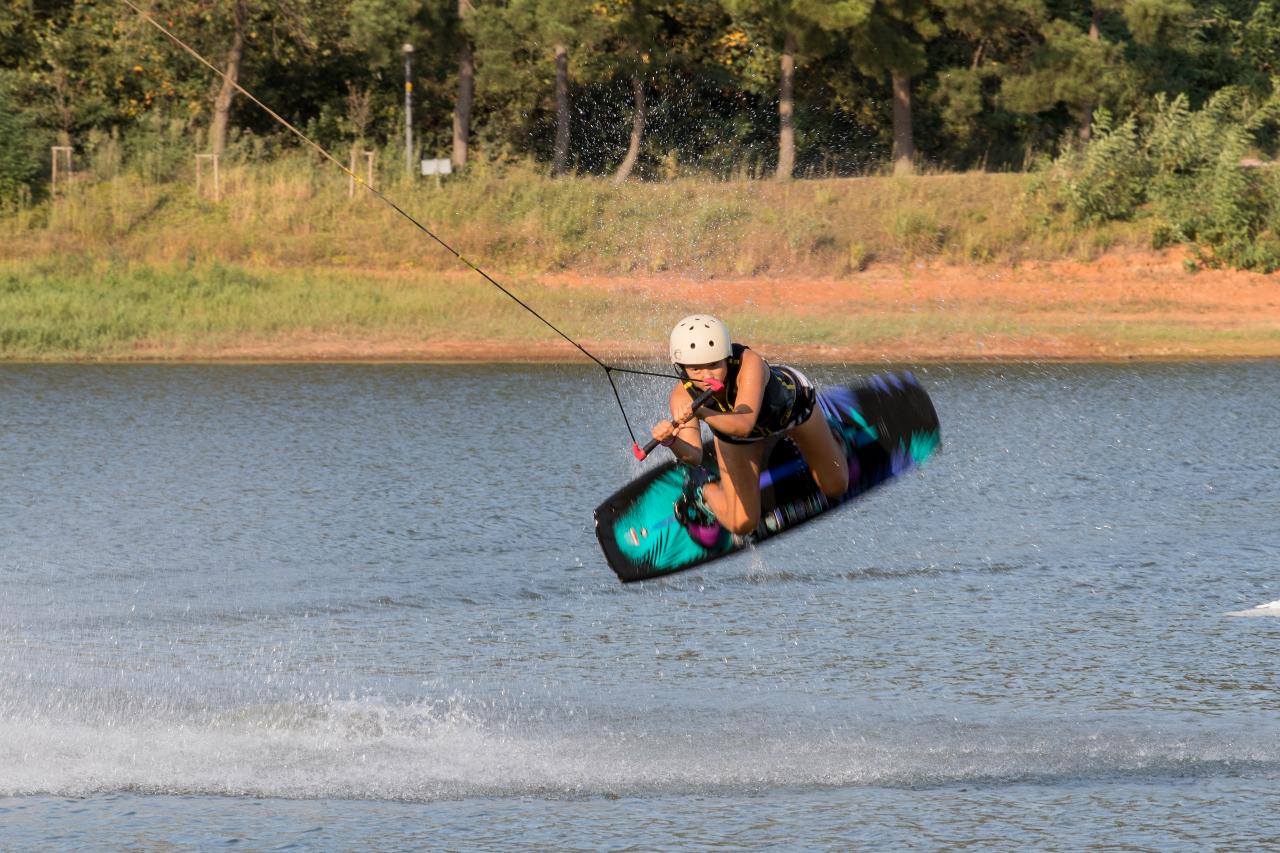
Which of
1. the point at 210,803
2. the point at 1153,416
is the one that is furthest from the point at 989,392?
the point at 210,803

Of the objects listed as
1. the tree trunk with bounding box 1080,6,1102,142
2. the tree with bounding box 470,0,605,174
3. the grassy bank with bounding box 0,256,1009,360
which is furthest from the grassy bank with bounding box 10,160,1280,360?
the tree trunk with bounding box 1080,6,1102,142

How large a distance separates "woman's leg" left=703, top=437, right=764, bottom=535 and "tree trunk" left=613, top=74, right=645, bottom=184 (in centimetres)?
2366

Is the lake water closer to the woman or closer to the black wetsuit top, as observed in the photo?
the woman

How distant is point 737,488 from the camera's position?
9086mm

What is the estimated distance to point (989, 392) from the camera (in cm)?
2188

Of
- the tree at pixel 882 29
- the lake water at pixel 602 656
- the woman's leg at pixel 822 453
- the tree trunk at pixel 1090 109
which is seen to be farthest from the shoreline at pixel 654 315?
the woman's leg at pixel 822 453

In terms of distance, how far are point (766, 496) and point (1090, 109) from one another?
2785 cm

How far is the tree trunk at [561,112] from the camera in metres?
32.7

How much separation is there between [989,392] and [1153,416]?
2692 millimetres

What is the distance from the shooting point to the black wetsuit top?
327 inches

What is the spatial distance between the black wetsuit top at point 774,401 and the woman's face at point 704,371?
111mm

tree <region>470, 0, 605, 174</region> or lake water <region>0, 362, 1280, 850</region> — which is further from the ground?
tree <region>470, 0, 605, 174</region>

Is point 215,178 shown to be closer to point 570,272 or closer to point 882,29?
point 570,272

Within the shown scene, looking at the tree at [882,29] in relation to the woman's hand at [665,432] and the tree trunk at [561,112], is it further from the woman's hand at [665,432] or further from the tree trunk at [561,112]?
the woman's hand at [665,432]
